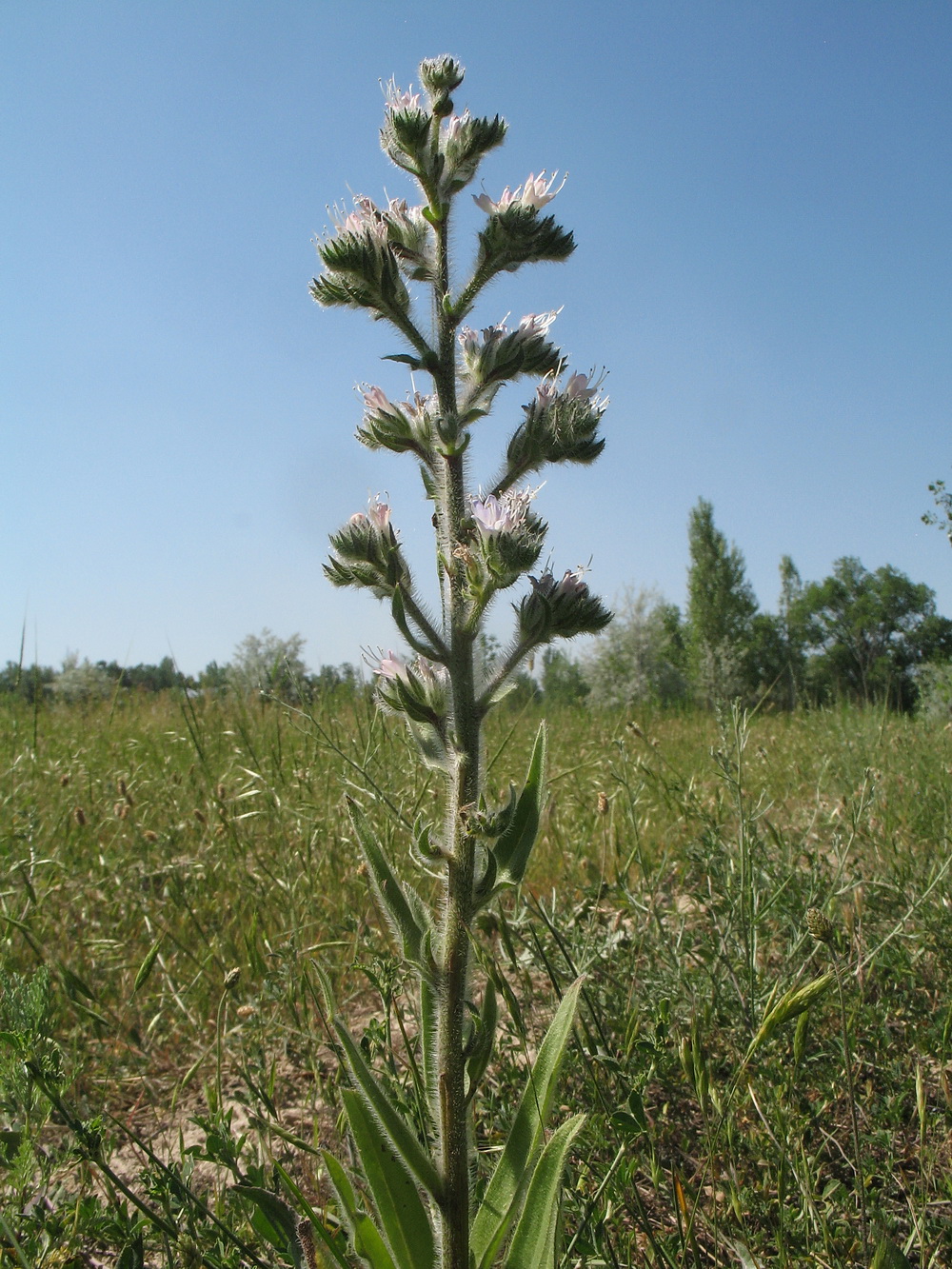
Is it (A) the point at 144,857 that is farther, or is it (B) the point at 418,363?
(A) the point at 144,857

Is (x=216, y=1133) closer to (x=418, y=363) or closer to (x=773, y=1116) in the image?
(x=773, y=1116)

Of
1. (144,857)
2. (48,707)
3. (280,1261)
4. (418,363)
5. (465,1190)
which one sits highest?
(418,363)

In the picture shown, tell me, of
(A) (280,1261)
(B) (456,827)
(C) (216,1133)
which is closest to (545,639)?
(B) (456,827)

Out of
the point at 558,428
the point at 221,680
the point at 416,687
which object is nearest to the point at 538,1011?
the point at 416,687

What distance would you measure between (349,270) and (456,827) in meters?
1.68

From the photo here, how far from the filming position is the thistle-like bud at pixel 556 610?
7.63 feet

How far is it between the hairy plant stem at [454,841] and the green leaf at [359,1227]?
0.14 metres

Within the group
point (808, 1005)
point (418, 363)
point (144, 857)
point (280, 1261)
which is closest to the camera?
point (808, 1005)

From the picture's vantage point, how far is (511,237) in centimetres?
253

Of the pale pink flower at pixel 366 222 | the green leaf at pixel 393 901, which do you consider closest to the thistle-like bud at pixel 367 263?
the pale pink flower at pixel 366 222

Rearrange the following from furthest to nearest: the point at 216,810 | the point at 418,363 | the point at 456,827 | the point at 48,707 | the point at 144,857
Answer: the point at 48,707, the point at 216,810, the point at 144,857, the point at 418,363, the point at 456,827

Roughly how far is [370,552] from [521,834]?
96cm

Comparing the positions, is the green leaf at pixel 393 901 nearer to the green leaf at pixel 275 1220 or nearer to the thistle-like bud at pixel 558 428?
the green leaf at pixel 275 1220

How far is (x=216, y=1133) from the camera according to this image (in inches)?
61.6
